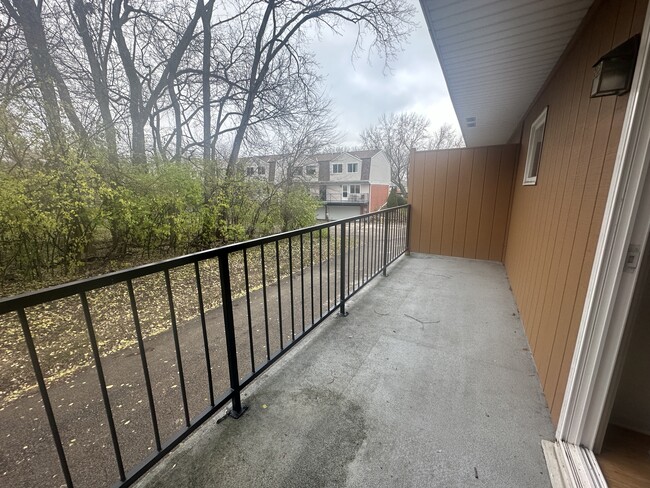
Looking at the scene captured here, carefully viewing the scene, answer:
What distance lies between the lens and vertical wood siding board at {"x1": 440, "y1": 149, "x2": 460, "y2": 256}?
4.85 m

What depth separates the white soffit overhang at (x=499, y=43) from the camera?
1.67m

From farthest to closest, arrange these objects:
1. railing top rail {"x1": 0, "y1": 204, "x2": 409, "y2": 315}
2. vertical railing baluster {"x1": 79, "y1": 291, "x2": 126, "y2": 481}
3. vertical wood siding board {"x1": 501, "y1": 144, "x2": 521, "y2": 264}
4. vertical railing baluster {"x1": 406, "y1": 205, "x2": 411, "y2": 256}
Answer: vertical railing baluster {"x1": 406, "y1": 205, "x2": 411, "y2": 256} < vertical wood siding board {"x1": 501, "y1": 144, "x2": 521, "y2": 264} < vertical railing baluster {"x1": 79, "y1": 291, "x2": 126, "y2": 481} < railing top rail {"x1": 0, "y1": 204, "x2": 409, "y2": 315}

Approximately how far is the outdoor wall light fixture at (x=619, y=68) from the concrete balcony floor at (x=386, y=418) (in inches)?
67.0

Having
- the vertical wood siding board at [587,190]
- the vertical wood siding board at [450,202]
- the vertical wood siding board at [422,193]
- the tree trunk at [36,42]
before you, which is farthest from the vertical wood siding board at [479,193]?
the tree trunk at [36,42]

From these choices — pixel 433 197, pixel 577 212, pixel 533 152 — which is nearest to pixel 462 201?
pixel 433 197

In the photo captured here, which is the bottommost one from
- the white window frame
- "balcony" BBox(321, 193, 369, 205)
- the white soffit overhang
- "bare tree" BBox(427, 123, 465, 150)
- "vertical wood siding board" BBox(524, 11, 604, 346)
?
"balcony" BBox(321, 193, 369, 205)

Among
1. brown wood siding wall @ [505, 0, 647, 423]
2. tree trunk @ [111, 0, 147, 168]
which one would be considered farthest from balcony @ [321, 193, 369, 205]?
brown wood siding wall @ [505, 0, 647, 423]

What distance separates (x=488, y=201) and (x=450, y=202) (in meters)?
0.60

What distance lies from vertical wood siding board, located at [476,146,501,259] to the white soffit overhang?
119 cm

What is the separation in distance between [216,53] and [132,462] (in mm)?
8462

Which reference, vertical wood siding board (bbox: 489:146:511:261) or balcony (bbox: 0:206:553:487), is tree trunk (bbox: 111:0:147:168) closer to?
balcony (bbox: 0:206:553:487)

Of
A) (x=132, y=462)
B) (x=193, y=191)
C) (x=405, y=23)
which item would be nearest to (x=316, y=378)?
(x=132, y=462)

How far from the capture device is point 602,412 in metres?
1.23

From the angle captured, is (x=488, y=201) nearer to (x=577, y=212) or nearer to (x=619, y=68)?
(x=577, y=212)
